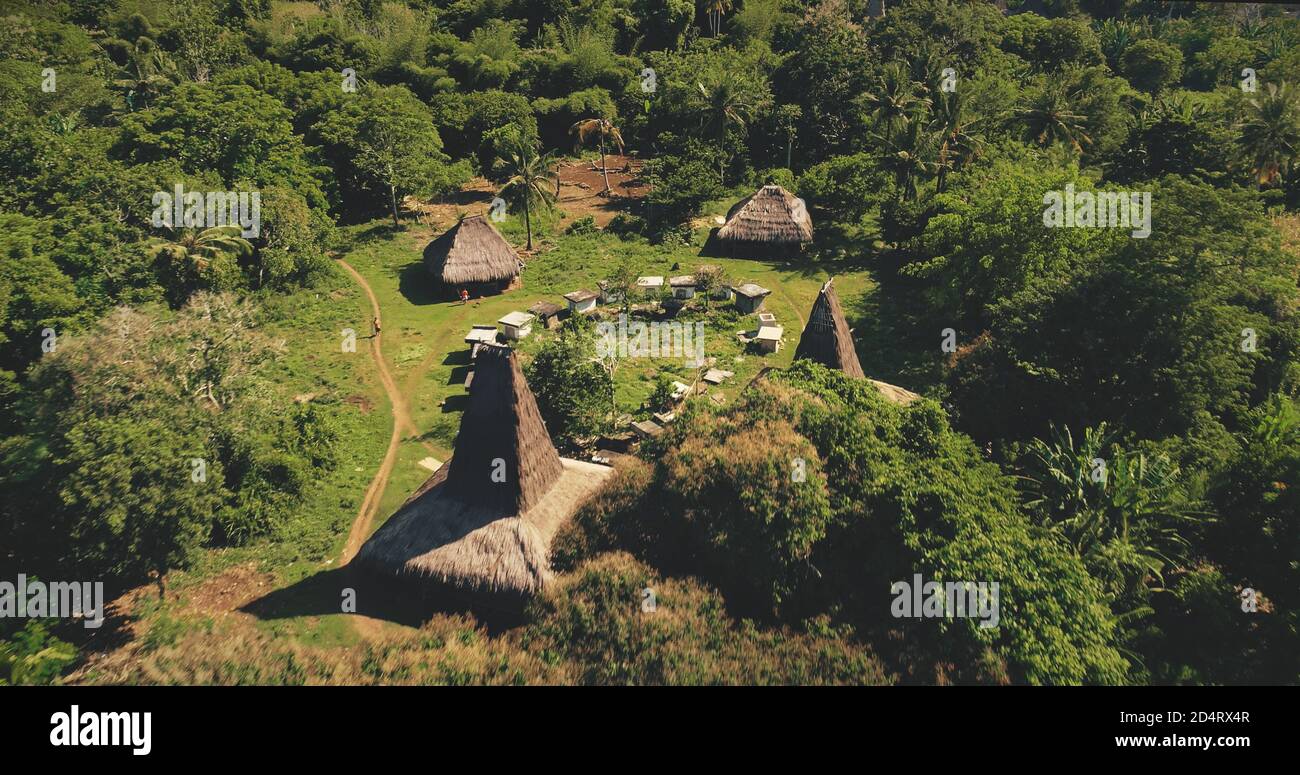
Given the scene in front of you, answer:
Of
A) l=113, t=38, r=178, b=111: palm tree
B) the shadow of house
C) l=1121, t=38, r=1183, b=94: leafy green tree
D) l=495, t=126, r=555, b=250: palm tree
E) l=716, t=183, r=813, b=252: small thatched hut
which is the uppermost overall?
l=1121, t=38, r=1183, b=94: leafy green tree

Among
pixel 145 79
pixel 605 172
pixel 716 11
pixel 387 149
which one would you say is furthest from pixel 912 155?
pixel 145 79

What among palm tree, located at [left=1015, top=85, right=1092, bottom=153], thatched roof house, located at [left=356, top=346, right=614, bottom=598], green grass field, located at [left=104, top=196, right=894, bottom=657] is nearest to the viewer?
thatched roof house, located at [left=356, top=346, right=614, bottom=598]

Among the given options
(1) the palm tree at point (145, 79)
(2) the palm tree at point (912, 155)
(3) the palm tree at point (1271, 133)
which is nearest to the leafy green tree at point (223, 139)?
(1) the palm tree at point (145, 79)

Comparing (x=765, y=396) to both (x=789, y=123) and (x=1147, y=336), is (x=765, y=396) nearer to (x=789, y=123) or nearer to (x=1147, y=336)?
(x=1147, y=336)

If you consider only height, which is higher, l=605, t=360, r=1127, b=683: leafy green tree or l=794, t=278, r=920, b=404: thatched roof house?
l=794, t=278, r=920, b=404: thatched roof house

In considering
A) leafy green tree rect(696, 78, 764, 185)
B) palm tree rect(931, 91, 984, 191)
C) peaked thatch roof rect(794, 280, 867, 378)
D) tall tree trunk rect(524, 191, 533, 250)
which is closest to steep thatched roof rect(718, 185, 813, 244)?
leafy green tree rect(696, 78, 764, 185)

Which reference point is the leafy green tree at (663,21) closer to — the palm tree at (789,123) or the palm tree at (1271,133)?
the palm tree at (789,123)

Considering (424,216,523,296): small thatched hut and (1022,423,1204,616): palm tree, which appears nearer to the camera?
(1022,423,1204,616): palm tree

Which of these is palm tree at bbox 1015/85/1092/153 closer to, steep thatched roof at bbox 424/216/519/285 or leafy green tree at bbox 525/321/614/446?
steep thatched roof at bbox 424/216/519/285
